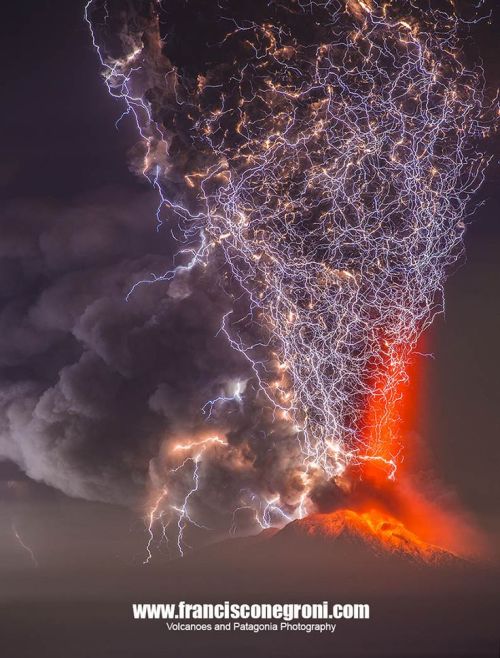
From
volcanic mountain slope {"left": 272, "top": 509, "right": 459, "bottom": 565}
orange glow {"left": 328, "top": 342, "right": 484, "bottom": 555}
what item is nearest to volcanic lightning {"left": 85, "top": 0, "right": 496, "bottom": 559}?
orange glow {"left": 328, "top": 342, "right": 484, "bottom": 555}

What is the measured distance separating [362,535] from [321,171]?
7209 millimetres

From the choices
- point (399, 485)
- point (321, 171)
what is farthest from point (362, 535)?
point (321, 171)

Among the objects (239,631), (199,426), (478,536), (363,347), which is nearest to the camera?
(239,631)

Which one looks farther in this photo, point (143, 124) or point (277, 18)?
point (143, 124)

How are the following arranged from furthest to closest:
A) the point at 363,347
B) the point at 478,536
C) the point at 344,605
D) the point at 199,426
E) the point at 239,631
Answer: the point at 199,426
the point at 478,536
the point at 363,347
the point at 344,605
the point at 239,631

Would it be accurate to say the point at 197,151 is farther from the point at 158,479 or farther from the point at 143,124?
the point at 158,479

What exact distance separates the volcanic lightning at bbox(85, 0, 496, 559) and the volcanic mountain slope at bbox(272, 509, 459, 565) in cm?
180

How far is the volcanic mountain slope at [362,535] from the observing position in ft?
40.8

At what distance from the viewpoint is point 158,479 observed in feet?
41.2

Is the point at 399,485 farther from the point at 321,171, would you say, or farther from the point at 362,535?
the point at 321,171

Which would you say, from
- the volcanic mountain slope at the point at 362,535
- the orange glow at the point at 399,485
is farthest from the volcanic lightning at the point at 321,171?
the volcanic mountain slope at the point at 362,535

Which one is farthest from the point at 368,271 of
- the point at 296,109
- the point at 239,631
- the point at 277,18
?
the point at 239,631

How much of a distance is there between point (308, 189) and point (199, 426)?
4944 millimetres

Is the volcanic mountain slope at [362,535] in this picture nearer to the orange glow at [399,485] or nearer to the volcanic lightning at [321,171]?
the orange glow at [399,485]
